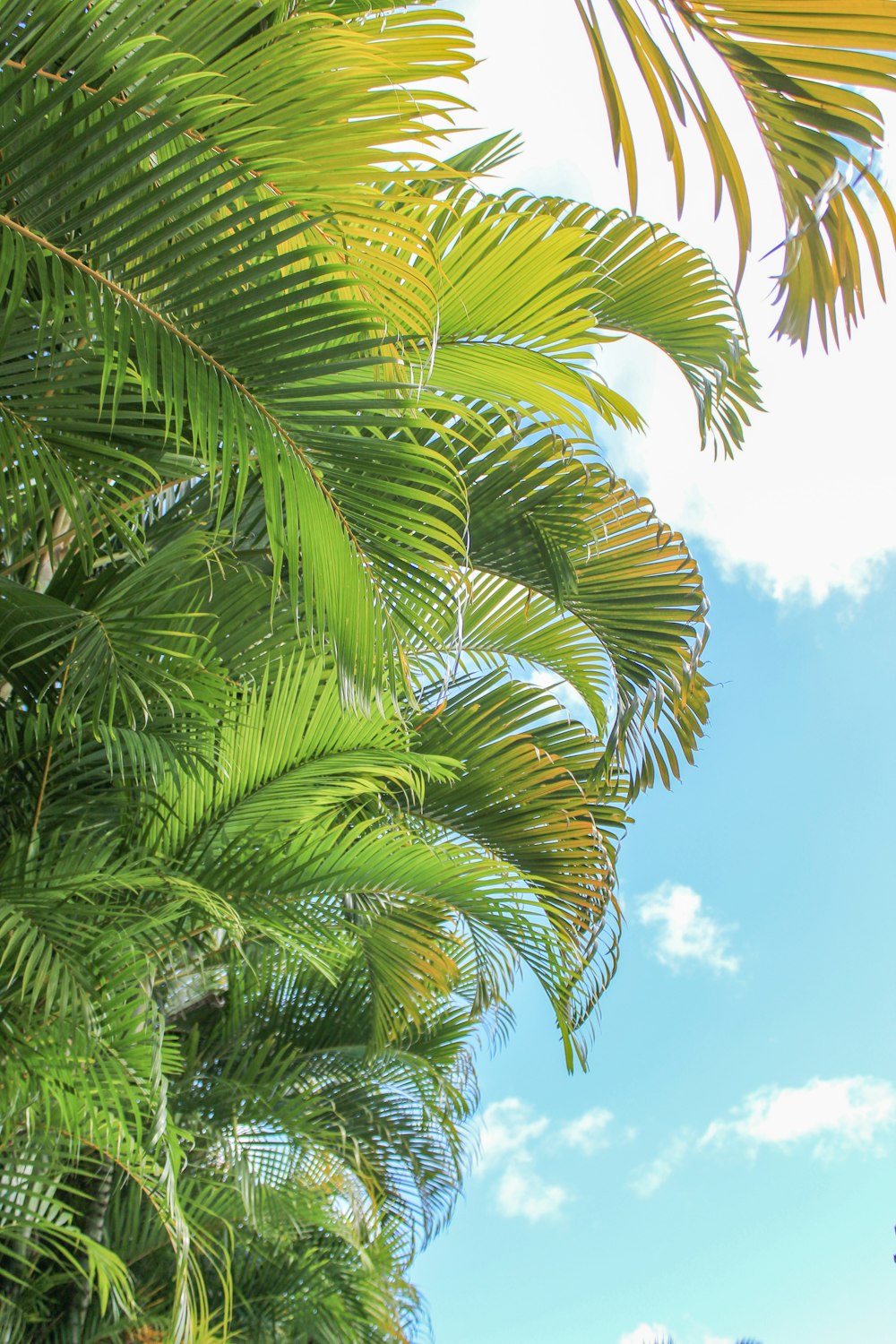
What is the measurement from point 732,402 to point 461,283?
1.56 m

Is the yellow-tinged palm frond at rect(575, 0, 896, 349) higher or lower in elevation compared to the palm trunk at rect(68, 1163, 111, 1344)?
higher

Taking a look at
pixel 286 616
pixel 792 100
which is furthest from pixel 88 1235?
pixel 792 100

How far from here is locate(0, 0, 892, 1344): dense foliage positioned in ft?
3.92

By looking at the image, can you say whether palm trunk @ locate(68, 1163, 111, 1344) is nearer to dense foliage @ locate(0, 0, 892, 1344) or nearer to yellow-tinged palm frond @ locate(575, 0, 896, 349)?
dense foliage @ locate(0, 0, 892, 1344)

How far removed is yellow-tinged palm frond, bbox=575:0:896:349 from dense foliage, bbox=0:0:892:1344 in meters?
0.27

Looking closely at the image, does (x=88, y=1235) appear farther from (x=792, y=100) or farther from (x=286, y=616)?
(x=792, y=100)

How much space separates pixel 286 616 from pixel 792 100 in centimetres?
176

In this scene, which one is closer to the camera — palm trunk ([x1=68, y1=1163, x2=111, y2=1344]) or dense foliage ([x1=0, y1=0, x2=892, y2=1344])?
dense foliage ([x1=0, y1=0, x2=892, y2=1344])

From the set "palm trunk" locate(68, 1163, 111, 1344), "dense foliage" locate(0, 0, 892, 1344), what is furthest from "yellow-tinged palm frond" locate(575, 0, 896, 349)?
"palm trunk" locate(68, 1163, 111, 1344)

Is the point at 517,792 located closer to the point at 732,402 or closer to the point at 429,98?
the point at 732,402

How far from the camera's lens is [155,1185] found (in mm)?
1930

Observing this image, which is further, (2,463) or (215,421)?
(2,463)

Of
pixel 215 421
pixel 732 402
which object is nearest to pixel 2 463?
pixel 215 421

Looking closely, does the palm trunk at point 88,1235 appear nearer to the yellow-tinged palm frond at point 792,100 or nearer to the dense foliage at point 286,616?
the dense foliage at point 286,616
